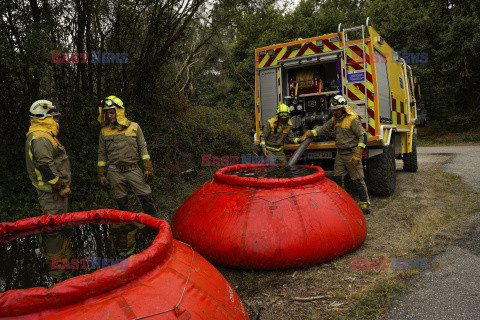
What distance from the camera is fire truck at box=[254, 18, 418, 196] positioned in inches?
224

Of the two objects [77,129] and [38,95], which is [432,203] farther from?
[38,95]

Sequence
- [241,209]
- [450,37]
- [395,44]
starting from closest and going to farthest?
[241,209]
[450,37]
[395,44]

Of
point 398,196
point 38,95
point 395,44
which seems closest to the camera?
point 38,95

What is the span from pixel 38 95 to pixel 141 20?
277cm

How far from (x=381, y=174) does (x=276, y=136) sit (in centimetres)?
207

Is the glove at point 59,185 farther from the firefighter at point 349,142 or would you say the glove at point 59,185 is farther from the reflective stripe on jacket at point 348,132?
the reflective stripe on jacket at point 348,132

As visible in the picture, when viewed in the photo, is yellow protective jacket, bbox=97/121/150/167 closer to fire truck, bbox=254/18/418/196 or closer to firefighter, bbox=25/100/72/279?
firefighter, bbox=25/100/72/279

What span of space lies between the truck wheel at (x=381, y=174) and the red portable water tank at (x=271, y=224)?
8.40 feet

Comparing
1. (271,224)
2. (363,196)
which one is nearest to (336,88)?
(363,196)

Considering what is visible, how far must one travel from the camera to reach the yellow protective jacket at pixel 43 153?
352 cm

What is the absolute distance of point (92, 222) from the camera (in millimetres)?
2545

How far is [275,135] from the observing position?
608 cm

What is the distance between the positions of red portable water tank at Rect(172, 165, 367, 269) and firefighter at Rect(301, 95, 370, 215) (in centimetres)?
170

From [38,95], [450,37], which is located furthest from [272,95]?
[450,37]
